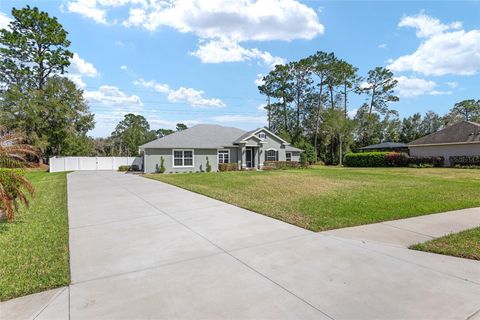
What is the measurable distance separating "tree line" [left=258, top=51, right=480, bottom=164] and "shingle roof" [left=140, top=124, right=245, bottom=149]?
15.3m

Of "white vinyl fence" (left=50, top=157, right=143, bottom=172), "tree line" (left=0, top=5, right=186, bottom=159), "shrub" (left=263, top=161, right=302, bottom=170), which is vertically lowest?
"shrub" (left=263, top=161, right=302, bottom=170)

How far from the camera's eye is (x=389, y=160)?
2914 cm

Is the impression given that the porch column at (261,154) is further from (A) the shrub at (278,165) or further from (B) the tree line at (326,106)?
(B) the tree line at (326,106)

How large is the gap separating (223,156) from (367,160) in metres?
16.5

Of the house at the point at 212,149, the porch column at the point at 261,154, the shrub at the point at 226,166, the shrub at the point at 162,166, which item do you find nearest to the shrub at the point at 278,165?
the porch column at the point at 261,154

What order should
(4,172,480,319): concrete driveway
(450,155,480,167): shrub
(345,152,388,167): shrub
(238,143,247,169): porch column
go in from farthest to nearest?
(345,152,388,167): shrub
(238,143,247,169): porch column
(450,155,480,167): shrub
(4,172,480,319): concrete driveway

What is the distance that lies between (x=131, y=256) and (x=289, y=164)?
82.4ft

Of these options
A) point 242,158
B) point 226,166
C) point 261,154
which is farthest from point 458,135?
point 226,166

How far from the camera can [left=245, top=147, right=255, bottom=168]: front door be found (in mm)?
27703

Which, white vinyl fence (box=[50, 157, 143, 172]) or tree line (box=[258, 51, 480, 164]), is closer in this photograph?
white vinyl fence (box=[50, 157, 143, 172])

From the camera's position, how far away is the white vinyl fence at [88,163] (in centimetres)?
3075

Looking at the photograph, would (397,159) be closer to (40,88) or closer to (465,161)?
(465,161)

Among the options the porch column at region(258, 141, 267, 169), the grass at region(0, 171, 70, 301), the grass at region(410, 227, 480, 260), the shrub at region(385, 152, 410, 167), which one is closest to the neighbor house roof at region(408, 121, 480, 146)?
the shrub at region(385, 152, 410, 167)

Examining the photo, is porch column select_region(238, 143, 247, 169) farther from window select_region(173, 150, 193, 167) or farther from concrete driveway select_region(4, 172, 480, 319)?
concrete driveway select_region(4, 172, 480, 319)
